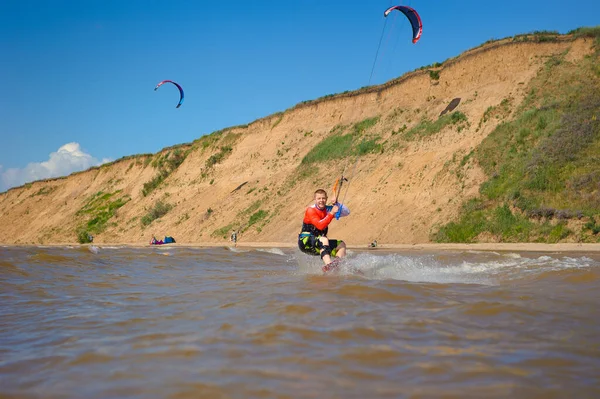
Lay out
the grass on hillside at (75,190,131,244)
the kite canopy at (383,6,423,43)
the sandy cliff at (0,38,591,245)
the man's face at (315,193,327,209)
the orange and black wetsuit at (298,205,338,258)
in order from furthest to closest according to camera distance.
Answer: the grass on hillside at (75,190,131,244) < the sandy cliff at (0,38,591,245) < the kite canopy at (383,6,423,43) < the orange and black wetsuit at (298,205,338,258) < the man's face at (315,193,327,209)

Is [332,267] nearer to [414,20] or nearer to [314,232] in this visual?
[314,232]

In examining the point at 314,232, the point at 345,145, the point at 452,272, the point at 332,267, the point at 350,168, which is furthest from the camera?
the point at 345,145

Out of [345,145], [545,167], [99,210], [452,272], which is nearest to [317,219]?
[452,272]

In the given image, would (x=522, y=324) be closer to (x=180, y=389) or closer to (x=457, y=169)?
(x=180, y=389)

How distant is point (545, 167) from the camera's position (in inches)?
903

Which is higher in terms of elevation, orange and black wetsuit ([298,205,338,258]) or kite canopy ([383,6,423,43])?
kite canopy ([383,6,423,43])

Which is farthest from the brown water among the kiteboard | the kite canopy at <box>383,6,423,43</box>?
the kite canopy at <box>383,6,423,43</box>

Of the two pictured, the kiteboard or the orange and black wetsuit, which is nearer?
the kiteboard

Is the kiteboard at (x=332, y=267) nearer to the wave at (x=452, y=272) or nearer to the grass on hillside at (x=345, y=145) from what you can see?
the wave at (x=452, y=272)

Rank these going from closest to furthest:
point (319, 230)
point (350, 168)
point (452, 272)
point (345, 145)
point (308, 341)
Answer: point (308, 341) < point (452, 272) < point (319, 230) < point (350, 168) < point (345, 145)

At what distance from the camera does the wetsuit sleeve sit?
1017cm

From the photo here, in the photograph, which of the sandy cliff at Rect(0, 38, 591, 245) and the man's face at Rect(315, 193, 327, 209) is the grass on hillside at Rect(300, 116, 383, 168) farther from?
the man's face at Rect(315, 193, 327, 209)

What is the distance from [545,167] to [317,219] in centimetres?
1624

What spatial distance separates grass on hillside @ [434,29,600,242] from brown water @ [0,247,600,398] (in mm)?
14092
